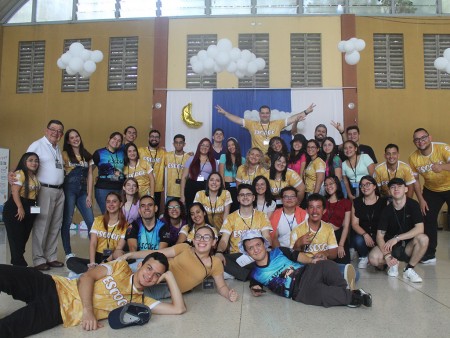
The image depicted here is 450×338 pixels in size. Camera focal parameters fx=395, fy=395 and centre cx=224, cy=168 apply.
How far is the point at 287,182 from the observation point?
4.18 meters

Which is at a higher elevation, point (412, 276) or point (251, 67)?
point (251, 67)

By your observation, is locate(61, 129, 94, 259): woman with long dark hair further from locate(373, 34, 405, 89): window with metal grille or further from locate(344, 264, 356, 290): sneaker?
locate(373, 34, 405, 89): window with metal grille

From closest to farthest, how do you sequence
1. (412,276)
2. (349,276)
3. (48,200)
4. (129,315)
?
1. (129,315)
2. (349,276)
3. (412,276)
4. (48,200)

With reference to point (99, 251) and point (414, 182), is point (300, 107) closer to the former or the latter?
point (414, 182)

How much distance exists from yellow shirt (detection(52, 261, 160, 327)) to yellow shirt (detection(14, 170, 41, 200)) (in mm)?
1501

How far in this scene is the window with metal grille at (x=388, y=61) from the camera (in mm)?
7902

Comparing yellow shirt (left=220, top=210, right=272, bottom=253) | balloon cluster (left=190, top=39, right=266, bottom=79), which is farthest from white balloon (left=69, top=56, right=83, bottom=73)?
yellow shirt (left=220, top=210, right=272, bottom=253)

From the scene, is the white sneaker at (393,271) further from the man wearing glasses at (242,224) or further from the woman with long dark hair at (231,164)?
the woman with long dark hair at (231,164)

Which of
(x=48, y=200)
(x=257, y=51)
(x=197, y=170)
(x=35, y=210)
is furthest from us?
(x=257, y=51)

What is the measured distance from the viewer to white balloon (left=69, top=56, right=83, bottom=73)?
243 inches

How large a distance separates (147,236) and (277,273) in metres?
1.24

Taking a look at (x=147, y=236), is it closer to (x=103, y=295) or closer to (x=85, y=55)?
(x=103, y=295)

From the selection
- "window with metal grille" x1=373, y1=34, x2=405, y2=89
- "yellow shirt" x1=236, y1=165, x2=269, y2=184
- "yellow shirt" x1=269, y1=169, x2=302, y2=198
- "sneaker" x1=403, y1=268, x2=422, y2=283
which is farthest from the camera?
"window with metal grille" x1=373, y1=34, x2=405, y2=89

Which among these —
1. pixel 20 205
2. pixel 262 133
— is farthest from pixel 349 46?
pixel 20 205
